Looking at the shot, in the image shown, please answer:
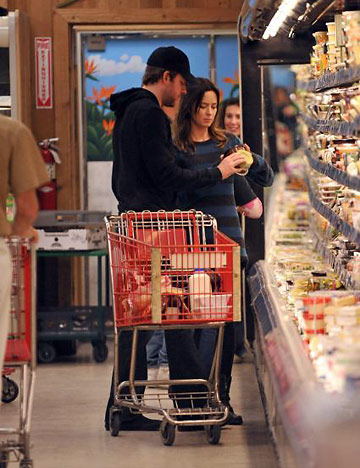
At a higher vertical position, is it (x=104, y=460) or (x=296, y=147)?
(x=296, y=147)

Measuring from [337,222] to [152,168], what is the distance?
3.13 ft

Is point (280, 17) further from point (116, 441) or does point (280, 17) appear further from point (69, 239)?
point (69, 239)

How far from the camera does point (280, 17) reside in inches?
243

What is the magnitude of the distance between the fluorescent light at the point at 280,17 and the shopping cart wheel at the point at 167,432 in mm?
2093

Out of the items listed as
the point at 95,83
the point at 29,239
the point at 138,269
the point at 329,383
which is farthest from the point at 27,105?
the point at 329,383

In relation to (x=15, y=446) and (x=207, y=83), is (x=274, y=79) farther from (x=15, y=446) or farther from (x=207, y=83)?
(x=15, y=446)

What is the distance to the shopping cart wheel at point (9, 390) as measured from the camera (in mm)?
6461

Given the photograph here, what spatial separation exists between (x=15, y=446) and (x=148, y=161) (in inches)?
66.6

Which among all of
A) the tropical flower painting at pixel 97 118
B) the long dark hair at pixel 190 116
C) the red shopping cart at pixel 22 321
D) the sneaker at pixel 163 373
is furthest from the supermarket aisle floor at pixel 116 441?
the tropical flower painting at pixel 97 118

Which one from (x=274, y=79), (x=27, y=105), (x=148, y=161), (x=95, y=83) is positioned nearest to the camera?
(x=148, y=161)

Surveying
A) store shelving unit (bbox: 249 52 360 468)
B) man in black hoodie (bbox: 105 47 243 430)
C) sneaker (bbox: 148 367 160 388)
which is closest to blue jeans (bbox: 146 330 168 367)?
sneaker (bbox: 148 367 160 388)

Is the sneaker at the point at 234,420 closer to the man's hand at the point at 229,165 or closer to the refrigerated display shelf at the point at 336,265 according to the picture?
the refrigerated display shelf at the point at 336,265

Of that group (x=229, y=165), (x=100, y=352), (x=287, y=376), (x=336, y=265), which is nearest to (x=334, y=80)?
(x=229, y=165)

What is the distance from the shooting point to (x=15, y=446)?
457cm
